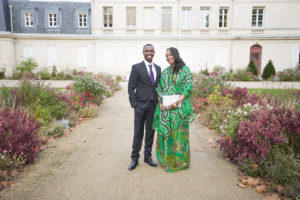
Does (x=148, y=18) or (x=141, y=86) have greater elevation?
(x=148, y=18)

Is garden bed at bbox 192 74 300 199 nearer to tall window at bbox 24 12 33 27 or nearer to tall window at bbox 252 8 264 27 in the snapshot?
tall window at bbox 252 8 264 27

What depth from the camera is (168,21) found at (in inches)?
915

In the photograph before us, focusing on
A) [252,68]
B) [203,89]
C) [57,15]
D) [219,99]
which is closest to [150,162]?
[219,99]

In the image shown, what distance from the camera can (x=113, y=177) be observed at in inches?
136

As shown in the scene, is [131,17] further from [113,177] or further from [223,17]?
[113,177]

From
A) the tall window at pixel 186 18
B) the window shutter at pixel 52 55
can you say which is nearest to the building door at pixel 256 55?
the tall window at pixel 186 18

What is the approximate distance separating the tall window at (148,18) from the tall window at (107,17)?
373 centimetres

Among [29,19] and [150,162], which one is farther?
[29,19]

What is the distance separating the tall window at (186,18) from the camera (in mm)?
23087

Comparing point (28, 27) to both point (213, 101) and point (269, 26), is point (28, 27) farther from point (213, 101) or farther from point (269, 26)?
point (269, 26)

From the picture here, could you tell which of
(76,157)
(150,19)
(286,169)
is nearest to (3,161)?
(76,157)

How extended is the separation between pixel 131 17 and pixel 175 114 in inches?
863

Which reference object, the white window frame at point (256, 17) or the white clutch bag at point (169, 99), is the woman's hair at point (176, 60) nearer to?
the white clutch bag at point (169, 99)

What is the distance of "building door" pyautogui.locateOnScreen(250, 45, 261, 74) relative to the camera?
22.9m
